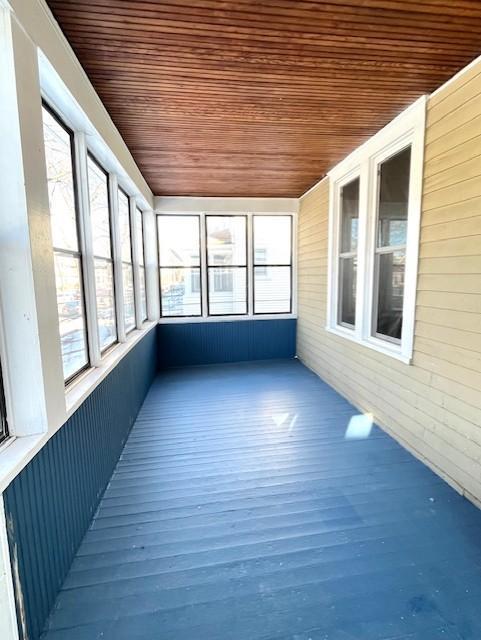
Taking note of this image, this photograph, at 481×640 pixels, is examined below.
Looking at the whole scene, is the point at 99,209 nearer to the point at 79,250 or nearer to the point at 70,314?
the point at 79,250

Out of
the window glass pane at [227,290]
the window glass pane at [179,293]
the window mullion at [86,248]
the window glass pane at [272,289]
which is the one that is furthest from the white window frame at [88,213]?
the window glass pane at [272,289]

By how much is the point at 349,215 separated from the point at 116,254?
2.87 meters

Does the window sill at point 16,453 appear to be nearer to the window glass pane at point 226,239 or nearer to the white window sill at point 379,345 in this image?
the white window sill at point 379,345

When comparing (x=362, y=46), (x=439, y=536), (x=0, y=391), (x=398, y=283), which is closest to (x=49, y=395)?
(x=0, y=391)

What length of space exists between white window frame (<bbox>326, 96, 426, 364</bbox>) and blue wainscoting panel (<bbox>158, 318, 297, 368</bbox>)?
1.61 m

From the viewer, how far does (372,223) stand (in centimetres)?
344

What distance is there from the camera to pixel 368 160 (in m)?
3.40

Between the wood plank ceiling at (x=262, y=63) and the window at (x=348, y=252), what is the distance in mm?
685

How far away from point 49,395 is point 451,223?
9.19ft

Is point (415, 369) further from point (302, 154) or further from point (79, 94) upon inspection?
point (79, 94)

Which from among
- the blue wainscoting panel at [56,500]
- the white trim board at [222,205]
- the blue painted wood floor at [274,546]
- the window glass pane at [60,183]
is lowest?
the blue painted wood floor at [274,546]

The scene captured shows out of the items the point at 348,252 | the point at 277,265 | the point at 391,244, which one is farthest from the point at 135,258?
the point at 391,244

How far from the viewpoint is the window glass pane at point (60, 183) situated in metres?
1.90

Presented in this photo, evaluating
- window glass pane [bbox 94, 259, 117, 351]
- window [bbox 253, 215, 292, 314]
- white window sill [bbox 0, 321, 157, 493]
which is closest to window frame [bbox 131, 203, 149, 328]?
window glass pane [bbox 94, 259, 117, 351]
